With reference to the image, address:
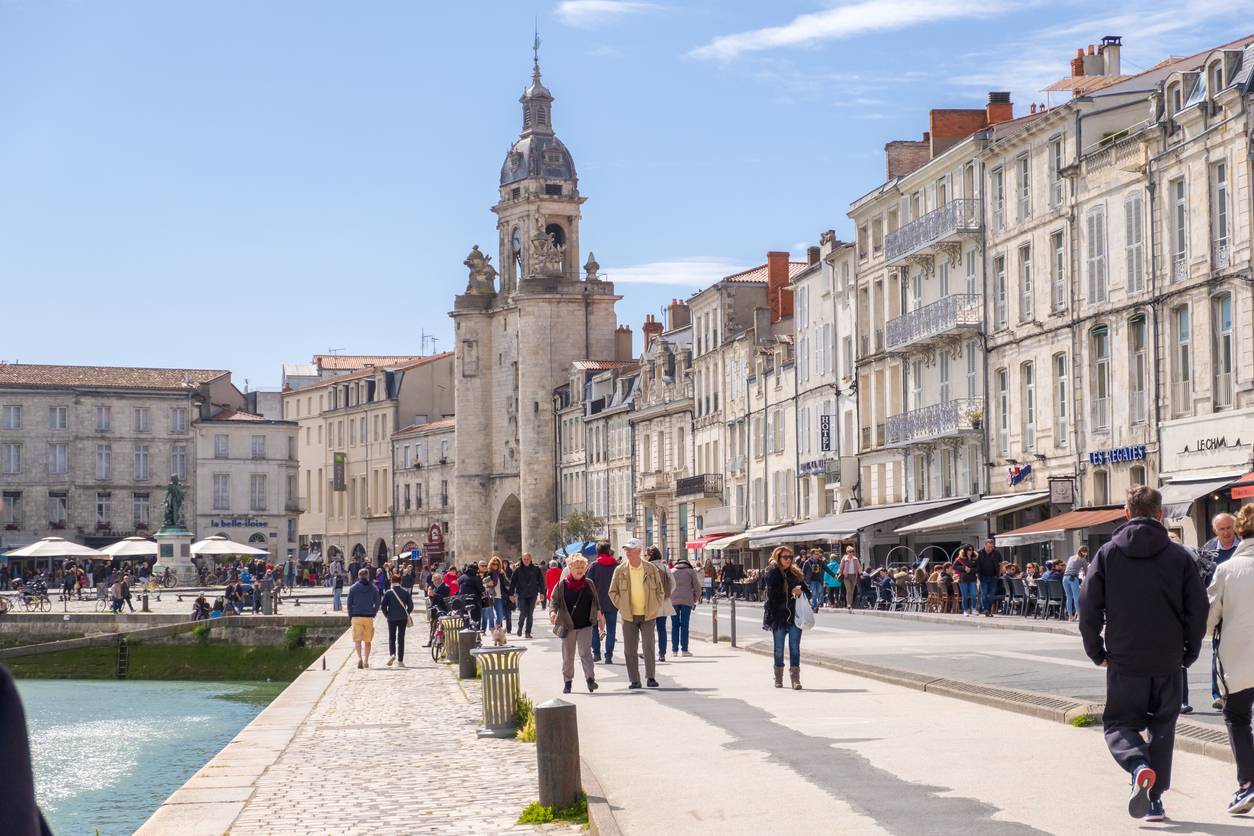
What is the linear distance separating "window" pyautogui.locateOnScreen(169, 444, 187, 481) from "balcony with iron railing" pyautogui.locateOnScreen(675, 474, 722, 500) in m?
40.0

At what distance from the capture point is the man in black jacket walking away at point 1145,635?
28.1 ft

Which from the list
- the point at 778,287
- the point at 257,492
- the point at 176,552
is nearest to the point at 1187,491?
the point at 778,287

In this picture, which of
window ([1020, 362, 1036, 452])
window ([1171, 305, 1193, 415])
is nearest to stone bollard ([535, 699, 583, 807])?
window ([1171, 305, 1193, 415])

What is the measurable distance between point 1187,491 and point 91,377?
3133 inches

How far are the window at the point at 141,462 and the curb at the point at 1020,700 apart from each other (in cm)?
8608

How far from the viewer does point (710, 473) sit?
7300cm

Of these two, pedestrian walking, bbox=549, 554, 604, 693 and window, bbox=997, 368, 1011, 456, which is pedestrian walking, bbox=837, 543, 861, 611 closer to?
window, bbox=997, 368, 1011, 456

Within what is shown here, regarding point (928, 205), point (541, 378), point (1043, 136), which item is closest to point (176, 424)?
point (541, 378)

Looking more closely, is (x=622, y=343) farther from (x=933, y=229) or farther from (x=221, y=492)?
(x=933, y=229)

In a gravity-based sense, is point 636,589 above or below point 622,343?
below

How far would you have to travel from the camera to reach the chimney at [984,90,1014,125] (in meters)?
49.6

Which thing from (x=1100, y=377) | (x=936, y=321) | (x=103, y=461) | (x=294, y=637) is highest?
(x=936, y=321)

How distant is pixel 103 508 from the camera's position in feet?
333

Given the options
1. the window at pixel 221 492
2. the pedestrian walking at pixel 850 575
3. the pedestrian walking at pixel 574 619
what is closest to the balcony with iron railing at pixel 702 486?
the pedestrian walking at pixel 850 575
